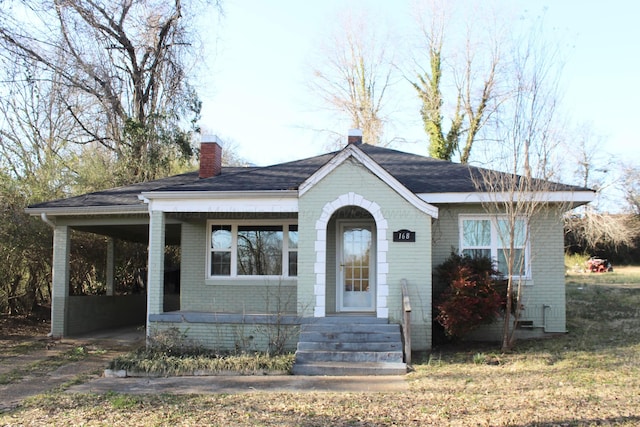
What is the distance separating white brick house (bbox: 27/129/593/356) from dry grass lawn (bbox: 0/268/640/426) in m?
2.38

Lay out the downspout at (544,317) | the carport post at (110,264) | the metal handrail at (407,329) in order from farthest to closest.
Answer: the carport post at (110,264) < the downspout at (544,317) < the metal handrail at (407,329)

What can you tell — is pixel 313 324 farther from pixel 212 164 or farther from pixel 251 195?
pixel 212 164

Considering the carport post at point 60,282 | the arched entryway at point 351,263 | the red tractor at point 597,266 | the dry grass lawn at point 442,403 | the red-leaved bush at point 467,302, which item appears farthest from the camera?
the red tractor at point 597,266

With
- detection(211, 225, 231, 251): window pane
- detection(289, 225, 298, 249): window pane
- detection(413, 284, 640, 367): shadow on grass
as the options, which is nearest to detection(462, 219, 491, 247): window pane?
detection(413, 284, 640, 367): shadow on grass

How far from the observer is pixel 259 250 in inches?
549

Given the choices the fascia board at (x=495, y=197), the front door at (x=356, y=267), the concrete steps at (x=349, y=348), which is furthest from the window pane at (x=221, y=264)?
the fascia board at (x=495, y=197)

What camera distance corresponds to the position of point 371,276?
43.1ft

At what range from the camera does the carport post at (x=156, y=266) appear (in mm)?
11812

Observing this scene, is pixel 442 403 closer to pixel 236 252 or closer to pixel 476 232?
pixel 476 232

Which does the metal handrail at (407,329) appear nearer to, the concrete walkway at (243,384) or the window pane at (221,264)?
the concrete walkway at (243,384)

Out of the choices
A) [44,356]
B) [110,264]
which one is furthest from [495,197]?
[110,264]

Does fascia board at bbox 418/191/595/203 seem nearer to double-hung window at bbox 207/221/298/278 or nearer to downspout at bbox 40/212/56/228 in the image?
double-hung window at bbox 207/221/298/278

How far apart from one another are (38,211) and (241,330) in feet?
20.8

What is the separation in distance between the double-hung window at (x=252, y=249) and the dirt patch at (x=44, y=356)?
9.24 feet
